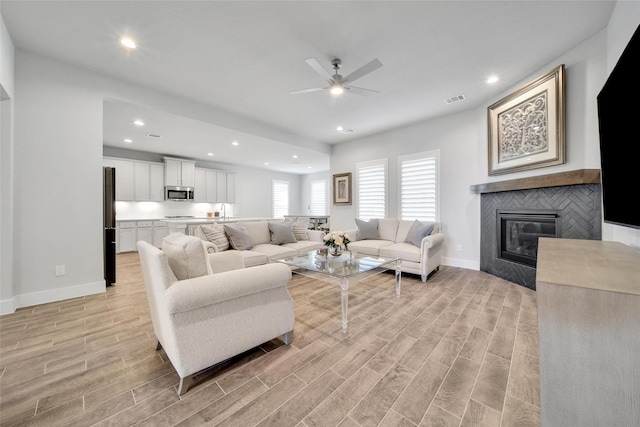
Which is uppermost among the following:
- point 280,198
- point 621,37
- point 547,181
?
point 621,37

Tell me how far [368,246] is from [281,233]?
1.51 metres

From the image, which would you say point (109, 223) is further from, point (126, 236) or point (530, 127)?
point (530, 127)

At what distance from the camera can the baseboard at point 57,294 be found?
8.64ft

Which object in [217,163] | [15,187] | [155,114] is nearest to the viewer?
[15,187]

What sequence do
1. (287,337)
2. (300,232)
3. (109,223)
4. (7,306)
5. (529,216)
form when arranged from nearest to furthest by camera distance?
(287,337) < (7,306) < (529,216) < (109,223) < (300,232)

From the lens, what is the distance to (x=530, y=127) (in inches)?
124

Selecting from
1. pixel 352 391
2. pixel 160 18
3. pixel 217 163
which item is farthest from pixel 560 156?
pixel 217 163

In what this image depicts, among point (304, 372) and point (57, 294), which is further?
point (57, 294)

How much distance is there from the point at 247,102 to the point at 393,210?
3.49 m

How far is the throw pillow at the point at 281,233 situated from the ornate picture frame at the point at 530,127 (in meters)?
3.40

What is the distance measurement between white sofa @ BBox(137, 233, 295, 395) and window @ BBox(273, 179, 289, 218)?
8.04 metres

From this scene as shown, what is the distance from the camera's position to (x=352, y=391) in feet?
4.70

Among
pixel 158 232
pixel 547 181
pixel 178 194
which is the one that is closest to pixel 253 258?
pixel 547 181

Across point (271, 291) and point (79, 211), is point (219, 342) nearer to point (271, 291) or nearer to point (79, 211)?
point (271, 291)
